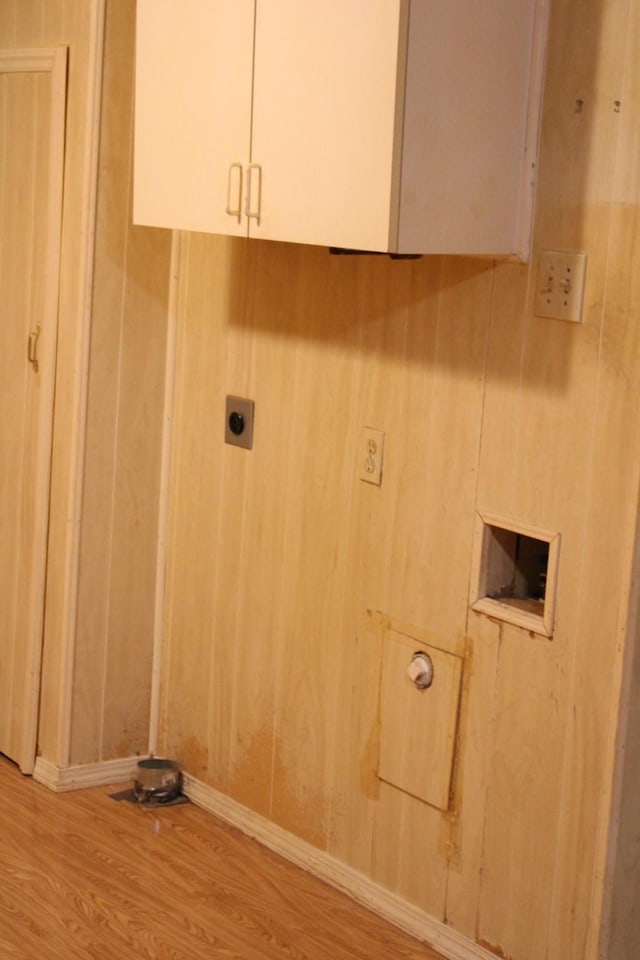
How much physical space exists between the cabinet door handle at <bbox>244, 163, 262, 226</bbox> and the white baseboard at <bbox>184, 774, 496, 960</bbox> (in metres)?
1.50

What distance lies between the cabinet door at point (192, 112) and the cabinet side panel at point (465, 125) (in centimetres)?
47

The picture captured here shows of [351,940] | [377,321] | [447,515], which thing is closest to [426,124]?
[377,321]

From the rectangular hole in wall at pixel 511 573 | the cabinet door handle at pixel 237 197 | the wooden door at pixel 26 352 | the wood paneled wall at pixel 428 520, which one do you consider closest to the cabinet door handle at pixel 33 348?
the wooden door at pixel 26 352

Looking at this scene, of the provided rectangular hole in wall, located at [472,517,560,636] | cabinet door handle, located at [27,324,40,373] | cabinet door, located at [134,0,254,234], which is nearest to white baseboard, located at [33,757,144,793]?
cabinet door handle, located at [27,324,40,373]

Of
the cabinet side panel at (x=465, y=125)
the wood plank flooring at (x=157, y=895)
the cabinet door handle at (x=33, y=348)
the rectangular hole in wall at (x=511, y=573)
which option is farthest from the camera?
the cabinet door handle at (x=33, y=348)

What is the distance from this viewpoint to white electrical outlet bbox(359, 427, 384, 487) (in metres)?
3.12

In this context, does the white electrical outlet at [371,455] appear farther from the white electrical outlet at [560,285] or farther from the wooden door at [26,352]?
the wooden door at [26,352]

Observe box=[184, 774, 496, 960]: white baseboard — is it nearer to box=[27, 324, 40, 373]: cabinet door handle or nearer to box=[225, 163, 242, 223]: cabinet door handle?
box=[27, 324, 40, 373]: cabinet door handle

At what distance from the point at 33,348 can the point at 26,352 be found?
0.12 feet

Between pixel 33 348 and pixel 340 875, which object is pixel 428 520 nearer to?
pixel 340 875

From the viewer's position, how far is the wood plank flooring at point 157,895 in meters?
3.03

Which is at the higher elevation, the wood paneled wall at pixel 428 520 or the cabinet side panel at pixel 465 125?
the cabinet side panel at pixel 465 125

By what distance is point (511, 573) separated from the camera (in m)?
2.94

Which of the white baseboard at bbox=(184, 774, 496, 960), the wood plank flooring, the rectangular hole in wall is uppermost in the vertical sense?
the rectangular hole in wall
